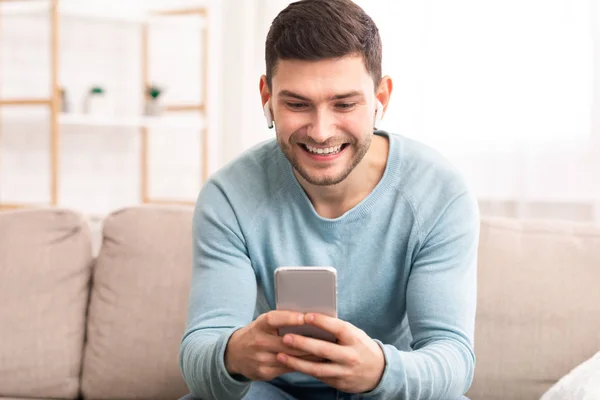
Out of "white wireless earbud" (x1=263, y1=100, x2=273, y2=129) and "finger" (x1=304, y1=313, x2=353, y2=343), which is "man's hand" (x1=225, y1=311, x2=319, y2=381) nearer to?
"finger" (x1=304, y1=313, x2=353, y2=343)

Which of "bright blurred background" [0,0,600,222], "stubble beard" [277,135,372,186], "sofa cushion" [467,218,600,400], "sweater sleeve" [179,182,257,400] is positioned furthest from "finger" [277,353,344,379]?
"bright blurred background" [0,0,600,222]

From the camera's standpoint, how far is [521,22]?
2.67 meters

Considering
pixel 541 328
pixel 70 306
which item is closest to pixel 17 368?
pixel 70 306

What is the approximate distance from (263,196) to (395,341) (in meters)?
0.37

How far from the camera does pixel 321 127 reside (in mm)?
1263

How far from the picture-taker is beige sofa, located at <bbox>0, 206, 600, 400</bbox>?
1.63 metres

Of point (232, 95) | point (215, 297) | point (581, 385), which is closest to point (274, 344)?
point (215, 297)

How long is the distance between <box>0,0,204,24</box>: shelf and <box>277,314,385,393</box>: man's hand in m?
2.50

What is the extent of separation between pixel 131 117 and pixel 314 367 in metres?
2.75

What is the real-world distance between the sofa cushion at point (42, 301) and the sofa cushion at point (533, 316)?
0.93 meters

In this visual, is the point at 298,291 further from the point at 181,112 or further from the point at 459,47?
the point at 181,112

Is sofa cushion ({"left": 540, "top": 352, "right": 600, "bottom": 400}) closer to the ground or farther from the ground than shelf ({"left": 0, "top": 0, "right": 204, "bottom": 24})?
closer to the ground

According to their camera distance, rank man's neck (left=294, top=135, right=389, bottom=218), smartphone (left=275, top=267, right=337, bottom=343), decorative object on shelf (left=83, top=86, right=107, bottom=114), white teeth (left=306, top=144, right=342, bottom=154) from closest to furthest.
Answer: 1. smartphone (left=275, top=267, right=337, bottom=343)
2. white teeth (left=306, top=144, right=342, bottom=154)
3. man's neck (left=294, top=135, right=389, bottom=218)
4. decorative object on shelf (left=83, top=86, right=107, bottom=114)

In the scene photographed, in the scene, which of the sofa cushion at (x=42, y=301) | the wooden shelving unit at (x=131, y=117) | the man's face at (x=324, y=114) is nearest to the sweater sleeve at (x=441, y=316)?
the man's face at (x=324, y=114)
